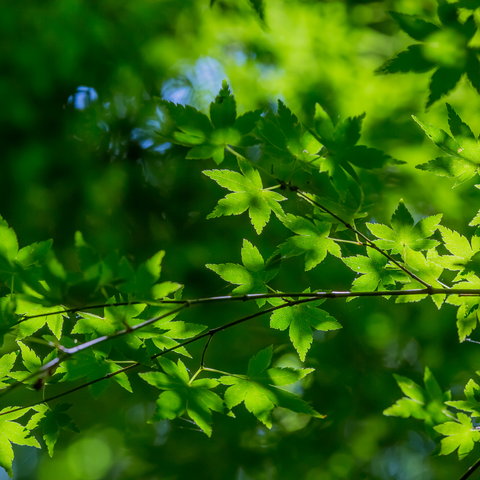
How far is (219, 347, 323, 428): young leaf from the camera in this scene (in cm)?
94

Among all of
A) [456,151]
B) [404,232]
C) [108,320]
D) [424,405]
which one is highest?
[456,151]

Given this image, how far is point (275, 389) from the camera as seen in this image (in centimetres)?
96

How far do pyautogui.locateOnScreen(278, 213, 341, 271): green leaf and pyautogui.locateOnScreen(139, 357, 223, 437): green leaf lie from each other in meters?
0.37

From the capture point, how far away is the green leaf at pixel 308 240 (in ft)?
3.12

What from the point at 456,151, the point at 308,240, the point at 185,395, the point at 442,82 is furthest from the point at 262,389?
the point at 442,82

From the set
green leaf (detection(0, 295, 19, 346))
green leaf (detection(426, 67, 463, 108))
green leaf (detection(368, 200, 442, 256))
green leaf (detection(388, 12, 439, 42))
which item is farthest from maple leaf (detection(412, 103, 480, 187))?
green leaf (detection(0, 295, 19, 346))

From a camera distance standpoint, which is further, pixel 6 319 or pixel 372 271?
pixel 372 271

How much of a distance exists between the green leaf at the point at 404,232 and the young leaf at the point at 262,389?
0.37 metres

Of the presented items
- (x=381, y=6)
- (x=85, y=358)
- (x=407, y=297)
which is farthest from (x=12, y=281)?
(x=381, y=6)

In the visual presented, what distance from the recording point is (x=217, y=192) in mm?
2629

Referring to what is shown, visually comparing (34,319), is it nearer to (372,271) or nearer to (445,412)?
(372,271)

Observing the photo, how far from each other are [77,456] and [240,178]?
3.24 metres

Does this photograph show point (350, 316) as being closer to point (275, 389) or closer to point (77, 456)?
point (275, 389)

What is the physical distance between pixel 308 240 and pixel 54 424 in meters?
0.79
